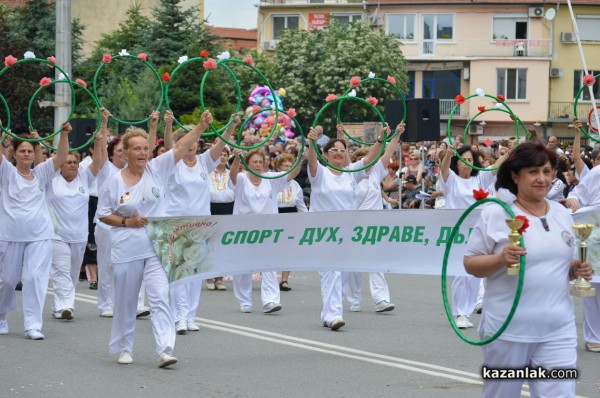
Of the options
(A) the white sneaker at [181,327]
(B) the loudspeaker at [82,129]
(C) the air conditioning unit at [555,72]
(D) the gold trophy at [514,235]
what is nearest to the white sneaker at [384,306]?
(A) the white sneaker at [181,327]

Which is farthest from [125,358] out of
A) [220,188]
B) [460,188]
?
[220,188]

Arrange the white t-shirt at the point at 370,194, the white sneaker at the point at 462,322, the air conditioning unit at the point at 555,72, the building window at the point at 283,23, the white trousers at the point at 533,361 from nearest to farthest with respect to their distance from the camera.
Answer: the white trousers at the point at 533,361 < the white sneaker at the point at 462,322 < the white t-shirt at the point at 370,194 < the air conditioning unit at the point at 555,72 < the building window at the point at 283,23

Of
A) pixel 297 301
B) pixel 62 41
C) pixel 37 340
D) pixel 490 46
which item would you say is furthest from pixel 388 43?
pixel 37 340

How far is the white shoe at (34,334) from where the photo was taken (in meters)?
12.3

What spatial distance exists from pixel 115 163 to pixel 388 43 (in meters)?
42.8

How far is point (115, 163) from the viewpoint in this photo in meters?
14.3

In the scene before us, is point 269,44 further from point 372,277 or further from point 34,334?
point 34,334

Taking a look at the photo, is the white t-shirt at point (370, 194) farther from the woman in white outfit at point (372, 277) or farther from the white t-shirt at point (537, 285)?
the white t-shirt at point (537, 285)

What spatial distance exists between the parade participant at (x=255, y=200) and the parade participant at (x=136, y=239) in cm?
363

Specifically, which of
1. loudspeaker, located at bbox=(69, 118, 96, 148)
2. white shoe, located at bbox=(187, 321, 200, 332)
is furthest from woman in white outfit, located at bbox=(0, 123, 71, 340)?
loudspeaker, located at bbox=(69, 118, 96, 148)

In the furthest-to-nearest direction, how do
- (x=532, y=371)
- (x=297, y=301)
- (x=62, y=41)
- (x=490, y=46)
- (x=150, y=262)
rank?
(x=490, y=46)
(x=62, y=41)
(x=297, y=301)
(x=150, y=262)
(x=532, y=371)

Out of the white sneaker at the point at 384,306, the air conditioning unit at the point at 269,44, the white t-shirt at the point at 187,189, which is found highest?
the air conditioning unit at the point at 269,44

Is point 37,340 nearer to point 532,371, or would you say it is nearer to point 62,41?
point 532,371

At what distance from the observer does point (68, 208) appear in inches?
568
